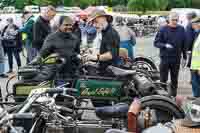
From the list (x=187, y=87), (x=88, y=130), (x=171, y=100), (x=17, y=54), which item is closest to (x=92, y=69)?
(x=171, y=100)

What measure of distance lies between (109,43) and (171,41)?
2701 mm

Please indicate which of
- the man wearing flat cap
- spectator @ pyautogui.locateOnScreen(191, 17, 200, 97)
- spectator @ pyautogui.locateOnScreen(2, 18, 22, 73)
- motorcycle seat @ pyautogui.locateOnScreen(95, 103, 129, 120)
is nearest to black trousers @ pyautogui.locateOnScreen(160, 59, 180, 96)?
spectator @ pyautogui.locateOnScreen(191, 17, 200, 97)

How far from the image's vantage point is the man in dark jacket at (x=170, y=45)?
991 cm

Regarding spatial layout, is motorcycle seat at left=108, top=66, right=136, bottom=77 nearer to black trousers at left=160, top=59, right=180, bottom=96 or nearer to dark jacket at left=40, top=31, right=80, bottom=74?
dark jacket at left=40, top=31, right=80, bottom=74

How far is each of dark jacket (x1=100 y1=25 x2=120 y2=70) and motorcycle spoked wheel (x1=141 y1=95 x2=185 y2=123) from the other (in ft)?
4.42

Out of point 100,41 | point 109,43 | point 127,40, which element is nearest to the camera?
point 109,43

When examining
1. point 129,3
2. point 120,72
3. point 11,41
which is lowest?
point 129,3

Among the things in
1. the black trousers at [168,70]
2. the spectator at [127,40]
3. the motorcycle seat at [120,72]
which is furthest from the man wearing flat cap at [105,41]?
the spectator at [127,40]

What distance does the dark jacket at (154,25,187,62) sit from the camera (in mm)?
9914

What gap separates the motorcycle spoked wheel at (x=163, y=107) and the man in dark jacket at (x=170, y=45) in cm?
348

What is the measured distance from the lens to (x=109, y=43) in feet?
24.7

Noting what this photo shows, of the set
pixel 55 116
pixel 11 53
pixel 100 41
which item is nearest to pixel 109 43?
pixel 100 41

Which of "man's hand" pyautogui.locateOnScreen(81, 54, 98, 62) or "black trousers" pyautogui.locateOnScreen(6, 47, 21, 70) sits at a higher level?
"man's hand" pyautogui.locateOnScreen(81, 54, 98, 62)

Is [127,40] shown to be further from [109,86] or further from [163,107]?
[163,107]
